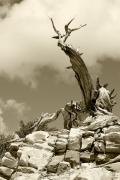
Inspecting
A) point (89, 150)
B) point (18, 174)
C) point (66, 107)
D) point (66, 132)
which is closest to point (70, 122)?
point (66, 107)

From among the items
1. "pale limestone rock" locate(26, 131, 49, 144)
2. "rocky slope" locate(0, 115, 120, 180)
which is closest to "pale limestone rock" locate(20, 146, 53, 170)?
"rocky slope" locate(0, 115, 120, 180)

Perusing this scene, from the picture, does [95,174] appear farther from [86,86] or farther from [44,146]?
[86,86]

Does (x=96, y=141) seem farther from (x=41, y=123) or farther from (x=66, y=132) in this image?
(x=41, y=123)

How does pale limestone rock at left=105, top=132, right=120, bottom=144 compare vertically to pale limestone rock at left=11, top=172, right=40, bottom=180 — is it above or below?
above

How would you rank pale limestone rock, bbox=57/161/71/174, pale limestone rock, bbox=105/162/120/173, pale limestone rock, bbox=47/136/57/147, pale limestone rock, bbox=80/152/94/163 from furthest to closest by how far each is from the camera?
1. pale limestone rock, bbox=47/136/57/147
2. pale limestone rock, bbox=80/152/94/163
3. pale limestone rock, bbox=57/161/71/174
4. pale limestone rock, bbox=105/162/120/173

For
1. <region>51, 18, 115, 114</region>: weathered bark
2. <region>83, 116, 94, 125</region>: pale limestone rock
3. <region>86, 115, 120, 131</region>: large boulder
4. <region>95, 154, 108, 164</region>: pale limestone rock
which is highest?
<region>51, 18, 115, 114</region>: weathered bark

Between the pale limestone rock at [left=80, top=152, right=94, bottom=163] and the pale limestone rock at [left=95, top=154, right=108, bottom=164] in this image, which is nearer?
the pale limestone rock at [left=95, top=154, right=108, bottom=164]

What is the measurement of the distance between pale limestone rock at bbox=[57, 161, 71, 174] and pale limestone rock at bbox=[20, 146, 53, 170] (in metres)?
0.62

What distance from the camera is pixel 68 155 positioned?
49.1 feet

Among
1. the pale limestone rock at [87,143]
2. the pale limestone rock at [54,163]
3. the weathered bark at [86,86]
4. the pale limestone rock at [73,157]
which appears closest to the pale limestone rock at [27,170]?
the pale limestone rock at [54,163]

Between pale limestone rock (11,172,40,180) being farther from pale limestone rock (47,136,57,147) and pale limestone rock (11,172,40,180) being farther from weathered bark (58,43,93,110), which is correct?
weathered bark (58,43,93,110)

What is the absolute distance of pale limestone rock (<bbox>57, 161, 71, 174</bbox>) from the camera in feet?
47.3

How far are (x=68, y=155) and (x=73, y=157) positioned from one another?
18cm

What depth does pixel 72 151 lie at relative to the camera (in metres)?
15.2
